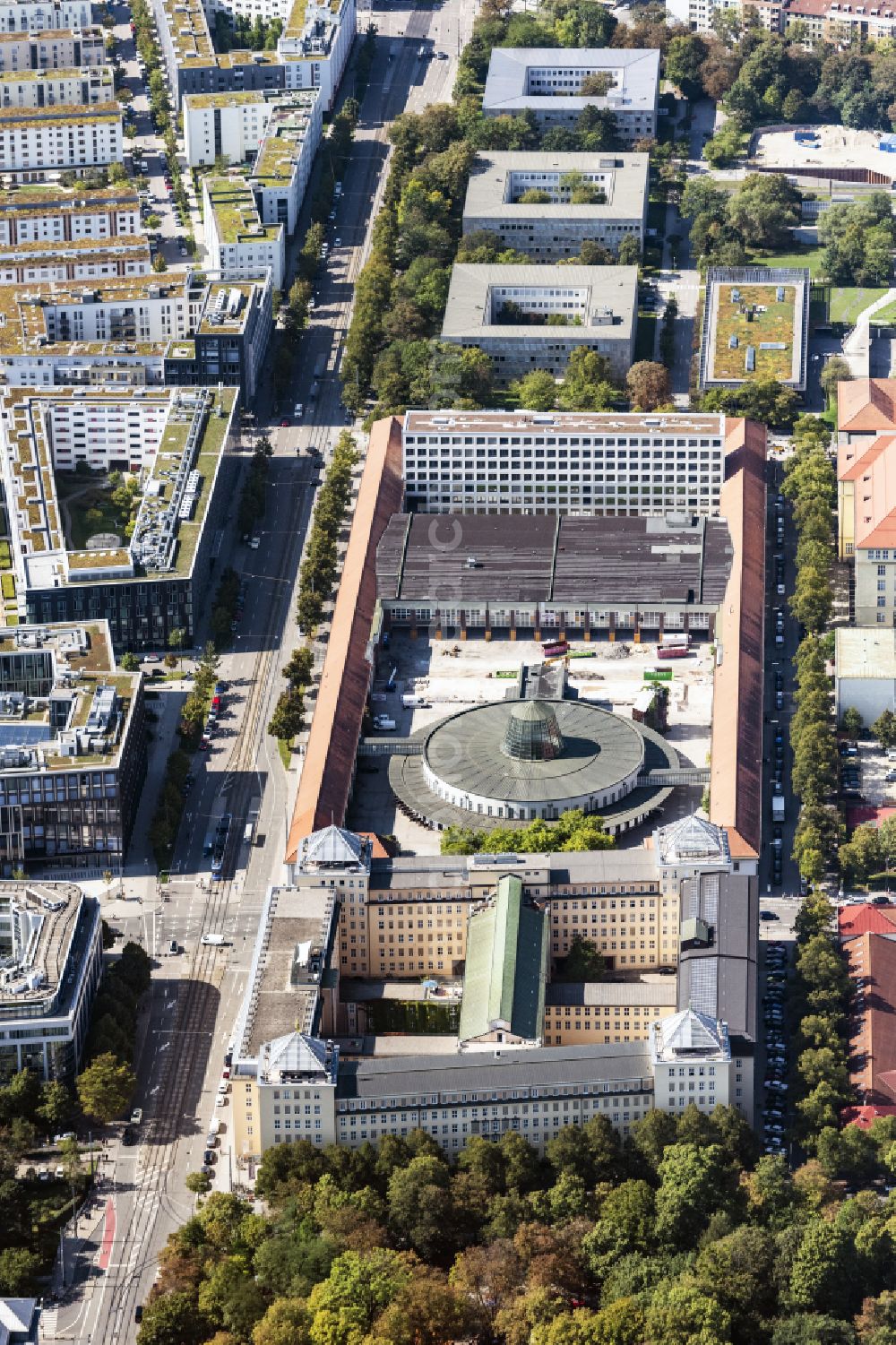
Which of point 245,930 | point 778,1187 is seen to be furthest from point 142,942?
point 778,1187

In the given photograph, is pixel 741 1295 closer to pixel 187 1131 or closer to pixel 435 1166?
pixel 435 1166

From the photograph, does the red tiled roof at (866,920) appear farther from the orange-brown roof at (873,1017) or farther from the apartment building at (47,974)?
the apartment building at (47,974)

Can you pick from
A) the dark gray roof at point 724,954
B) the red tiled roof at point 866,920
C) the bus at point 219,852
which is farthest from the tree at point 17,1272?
the red tiled roof at point 866,920

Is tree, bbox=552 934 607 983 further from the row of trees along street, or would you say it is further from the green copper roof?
the row of trees along street

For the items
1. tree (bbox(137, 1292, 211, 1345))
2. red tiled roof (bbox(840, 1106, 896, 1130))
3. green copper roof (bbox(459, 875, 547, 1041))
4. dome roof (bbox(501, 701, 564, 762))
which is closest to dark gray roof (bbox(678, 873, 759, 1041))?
red tiled roof (bbox(840, 1106, 896, 1130))

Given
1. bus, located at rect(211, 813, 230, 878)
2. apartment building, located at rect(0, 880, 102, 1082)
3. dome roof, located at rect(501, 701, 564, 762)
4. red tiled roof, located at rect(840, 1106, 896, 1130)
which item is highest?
dome roof, located at rect(501, 701, 564, 762)

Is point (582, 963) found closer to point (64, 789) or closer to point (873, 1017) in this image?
point (873, 1017)
